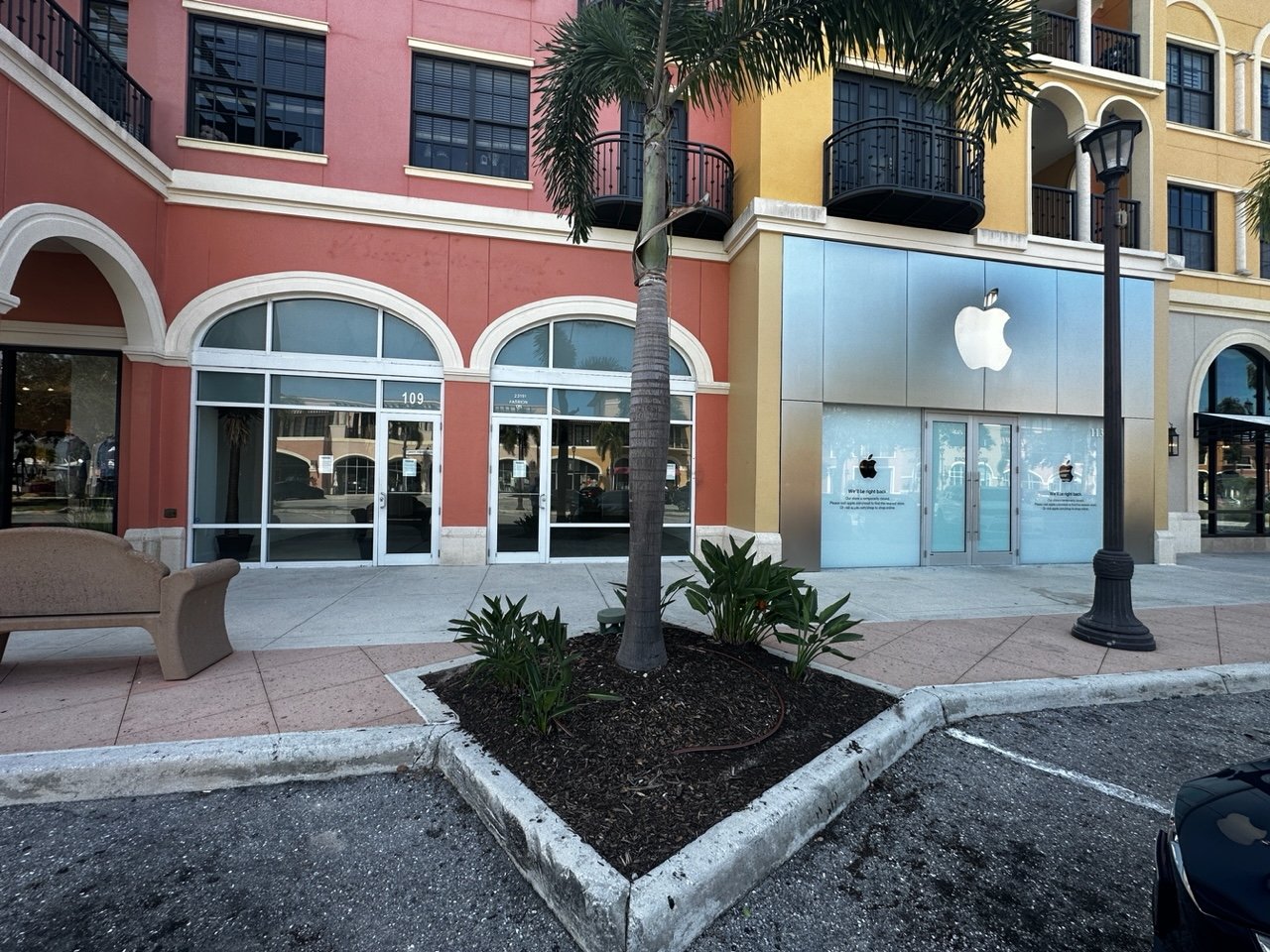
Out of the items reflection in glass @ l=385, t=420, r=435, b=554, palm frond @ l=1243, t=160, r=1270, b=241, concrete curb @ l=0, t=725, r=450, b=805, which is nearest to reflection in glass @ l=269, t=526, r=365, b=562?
reflection in glass @ l=385, t=420, r=435, b=554

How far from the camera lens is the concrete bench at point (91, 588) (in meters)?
4.04

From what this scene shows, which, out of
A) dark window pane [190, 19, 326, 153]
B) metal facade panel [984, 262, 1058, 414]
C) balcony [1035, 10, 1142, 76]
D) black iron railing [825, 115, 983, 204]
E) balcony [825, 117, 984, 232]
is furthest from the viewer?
balcony [1035, 10, 1142, 76]

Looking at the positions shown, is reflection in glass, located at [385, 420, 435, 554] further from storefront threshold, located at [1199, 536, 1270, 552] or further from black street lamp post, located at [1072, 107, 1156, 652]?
storefront threshold, located at [1199, 536, 1270, 552]

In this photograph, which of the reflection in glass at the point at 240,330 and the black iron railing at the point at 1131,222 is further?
the black iron railing at the point at 1131,222

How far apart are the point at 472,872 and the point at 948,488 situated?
407 inches

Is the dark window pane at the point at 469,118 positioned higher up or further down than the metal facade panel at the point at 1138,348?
higher up

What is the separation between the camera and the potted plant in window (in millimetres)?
9141

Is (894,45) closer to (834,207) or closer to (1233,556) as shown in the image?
(834,207)

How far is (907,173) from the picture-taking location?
9719 mm


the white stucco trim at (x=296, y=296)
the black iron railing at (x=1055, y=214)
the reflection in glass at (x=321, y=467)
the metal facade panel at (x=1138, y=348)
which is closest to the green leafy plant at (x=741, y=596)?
the white stucco trim at (x=296, y=296)

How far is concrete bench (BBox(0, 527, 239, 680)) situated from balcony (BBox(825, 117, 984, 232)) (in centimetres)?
1030

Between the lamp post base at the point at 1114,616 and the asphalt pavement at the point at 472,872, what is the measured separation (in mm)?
2494

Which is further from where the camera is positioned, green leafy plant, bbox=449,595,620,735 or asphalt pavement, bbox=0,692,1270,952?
green leafy plant, bbox=449,595,620,735

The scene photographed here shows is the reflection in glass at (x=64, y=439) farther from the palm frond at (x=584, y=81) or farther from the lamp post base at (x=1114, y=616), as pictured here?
the lamp post base at (x=1114, y=616)
